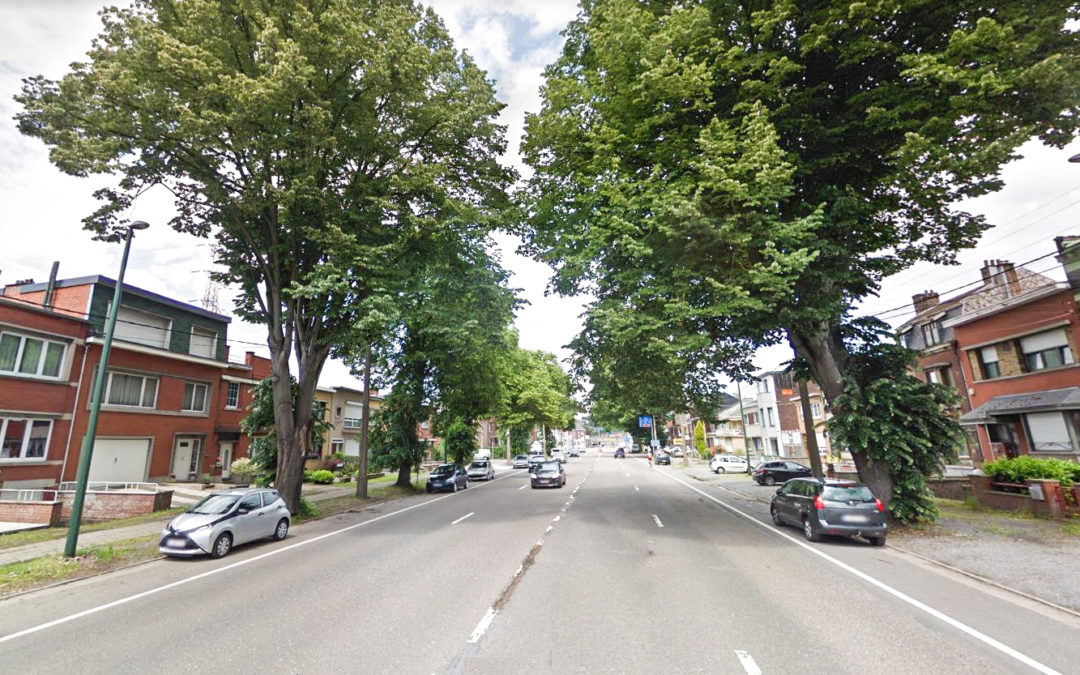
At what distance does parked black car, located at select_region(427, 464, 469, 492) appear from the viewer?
26266 millimetres

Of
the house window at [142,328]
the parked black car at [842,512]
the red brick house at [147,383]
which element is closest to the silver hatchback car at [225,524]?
the parked black car at [842,512]

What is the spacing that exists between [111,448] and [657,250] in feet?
89.5

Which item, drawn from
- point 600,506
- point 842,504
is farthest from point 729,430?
point 842,504

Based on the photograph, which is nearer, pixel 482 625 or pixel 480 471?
pixel 482 625

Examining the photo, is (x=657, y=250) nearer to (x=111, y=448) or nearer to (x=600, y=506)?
(x=600, y=506)

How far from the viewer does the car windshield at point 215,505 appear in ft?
37.4

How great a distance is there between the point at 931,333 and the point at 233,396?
145 ft

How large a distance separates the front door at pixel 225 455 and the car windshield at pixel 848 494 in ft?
102

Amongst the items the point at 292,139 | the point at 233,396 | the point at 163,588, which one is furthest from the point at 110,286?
the point at 163,588

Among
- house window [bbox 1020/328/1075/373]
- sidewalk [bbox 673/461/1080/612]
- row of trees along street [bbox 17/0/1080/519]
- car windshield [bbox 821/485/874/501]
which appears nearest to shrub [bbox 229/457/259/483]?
row of trees along street [bbox 17/0/1080/519]

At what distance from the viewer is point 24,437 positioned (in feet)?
62.7

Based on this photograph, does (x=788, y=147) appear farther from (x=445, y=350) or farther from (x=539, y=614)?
(x=445, y=350)

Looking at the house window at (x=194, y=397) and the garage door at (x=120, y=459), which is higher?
the house window at (x=194, y=397)

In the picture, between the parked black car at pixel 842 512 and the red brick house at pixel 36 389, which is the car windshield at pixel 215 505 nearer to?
the red brick house at pixel 36 389
